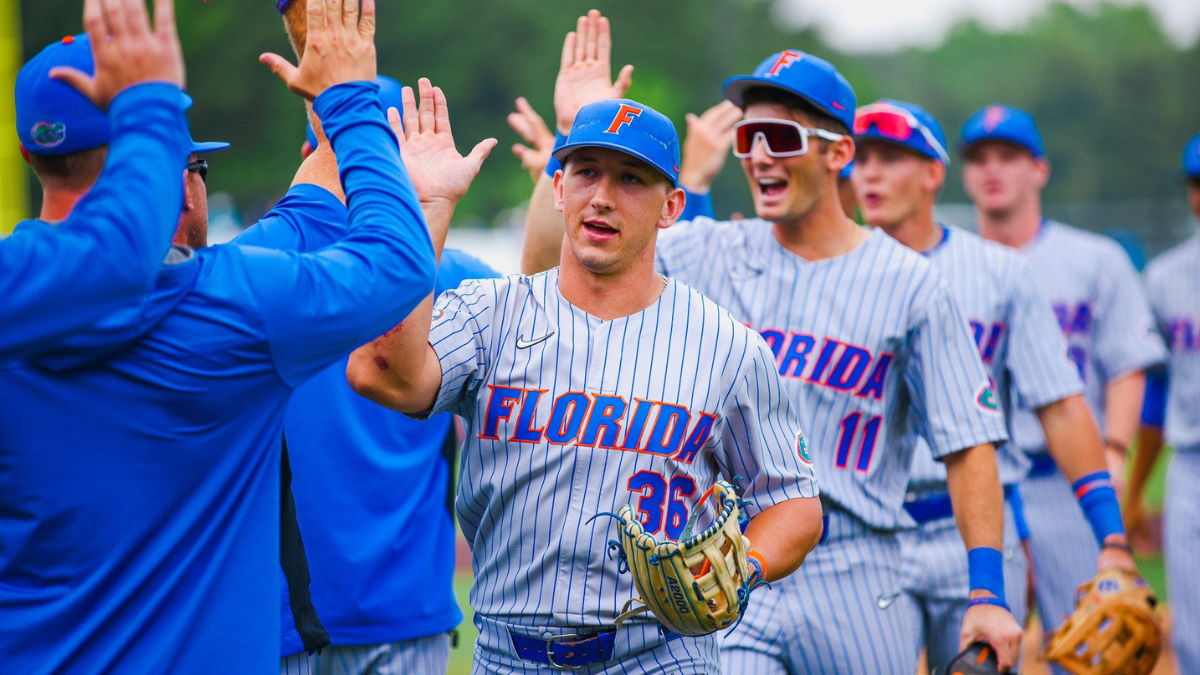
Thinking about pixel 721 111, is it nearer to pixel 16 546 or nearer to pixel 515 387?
pixel 515 387

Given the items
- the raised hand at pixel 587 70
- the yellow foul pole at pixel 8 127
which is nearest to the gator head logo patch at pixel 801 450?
the raised hand at pixel 587 70

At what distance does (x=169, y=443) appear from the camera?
2.10 m

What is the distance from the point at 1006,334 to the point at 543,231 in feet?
Answer: 6.92

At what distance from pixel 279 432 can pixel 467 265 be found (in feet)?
5.56

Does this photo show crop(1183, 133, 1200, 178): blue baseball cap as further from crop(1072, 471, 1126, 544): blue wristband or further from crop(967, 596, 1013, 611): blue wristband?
crop(967, 596, 1013, 611): blue wristband

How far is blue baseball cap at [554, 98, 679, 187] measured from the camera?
298 cm

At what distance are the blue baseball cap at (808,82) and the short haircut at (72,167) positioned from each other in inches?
94.9

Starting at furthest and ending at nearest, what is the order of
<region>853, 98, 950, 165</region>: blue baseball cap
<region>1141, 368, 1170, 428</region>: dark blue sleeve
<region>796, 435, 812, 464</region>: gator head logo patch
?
1. <region>1141, 368, 1170, 428</region>: dark blue sleeve
2. <region>853, 98, 950, 165</region>: blue baseball cap
3. <region>796, 435, 812, 464</region>: gator head logo patch

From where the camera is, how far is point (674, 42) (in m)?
32.6

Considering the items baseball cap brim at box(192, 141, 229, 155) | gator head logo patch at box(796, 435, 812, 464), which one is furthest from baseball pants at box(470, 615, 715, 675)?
baseball cap brim at box(192, 141, 229, 155)

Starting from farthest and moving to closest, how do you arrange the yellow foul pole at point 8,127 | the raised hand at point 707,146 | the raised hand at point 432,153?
1. the yellow foul pole at point 8,127
2. the raised hand at point 707,146
3. the raised hand at point 432,153

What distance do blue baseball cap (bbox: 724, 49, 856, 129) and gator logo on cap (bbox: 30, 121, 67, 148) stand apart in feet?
8.08

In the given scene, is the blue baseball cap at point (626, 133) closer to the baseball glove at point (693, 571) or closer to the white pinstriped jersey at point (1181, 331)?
the baseball glove at point (693, 571)

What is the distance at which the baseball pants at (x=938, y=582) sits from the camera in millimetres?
4391
